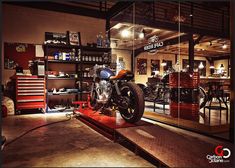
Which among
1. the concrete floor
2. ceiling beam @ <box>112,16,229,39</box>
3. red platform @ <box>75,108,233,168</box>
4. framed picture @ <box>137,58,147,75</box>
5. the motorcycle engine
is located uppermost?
ceiling beam @ <box>112,16,229,39</box>

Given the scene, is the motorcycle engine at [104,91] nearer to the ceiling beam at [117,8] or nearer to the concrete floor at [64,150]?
the concrete floor at [64,150]

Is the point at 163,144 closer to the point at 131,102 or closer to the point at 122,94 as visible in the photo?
the point at 131,102

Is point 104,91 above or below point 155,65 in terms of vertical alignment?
below

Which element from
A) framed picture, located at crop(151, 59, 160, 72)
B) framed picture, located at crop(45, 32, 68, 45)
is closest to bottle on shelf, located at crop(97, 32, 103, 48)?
framed picture, located at crop(45, 32, 68, 45)

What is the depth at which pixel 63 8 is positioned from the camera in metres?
5.90

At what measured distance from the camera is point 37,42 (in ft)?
18.4

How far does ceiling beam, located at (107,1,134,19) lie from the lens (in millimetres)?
5439

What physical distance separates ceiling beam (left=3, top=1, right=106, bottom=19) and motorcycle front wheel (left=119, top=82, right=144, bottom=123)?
3.83 meters

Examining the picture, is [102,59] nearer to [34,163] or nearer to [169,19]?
[169,19]

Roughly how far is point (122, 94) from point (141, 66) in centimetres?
905

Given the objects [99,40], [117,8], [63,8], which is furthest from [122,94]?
[63,8]

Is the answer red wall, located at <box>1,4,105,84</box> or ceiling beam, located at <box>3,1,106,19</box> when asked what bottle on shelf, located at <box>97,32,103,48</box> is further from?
ceiling beam, located at <box>3,1,106,19</box>

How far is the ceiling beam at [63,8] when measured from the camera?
5.56 m

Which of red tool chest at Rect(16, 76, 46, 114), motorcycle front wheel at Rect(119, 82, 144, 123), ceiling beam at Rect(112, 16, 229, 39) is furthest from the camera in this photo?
ceiling beam at Rect(112, 16, 229, 39)
